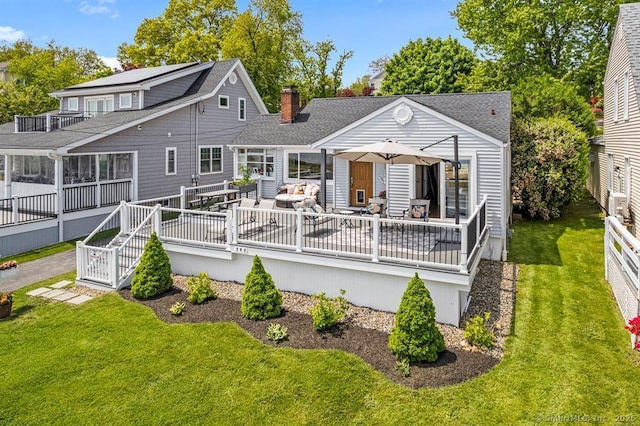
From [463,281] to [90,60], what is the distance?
6022cm

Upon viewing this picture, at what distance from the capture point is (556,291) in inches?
424

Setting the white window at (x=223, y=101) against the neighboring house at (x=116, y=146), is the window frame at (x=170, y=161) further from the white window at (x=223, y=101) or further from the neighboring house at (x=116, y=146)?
the white window at (x=223, y=101)

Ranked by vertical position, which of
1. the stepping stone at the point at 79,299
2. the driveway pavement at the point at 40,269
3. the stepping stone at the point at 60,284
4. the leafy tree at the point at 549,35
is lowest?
the stepping stone at the point at 79,299

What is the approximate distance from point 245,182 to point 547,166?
1236 cm

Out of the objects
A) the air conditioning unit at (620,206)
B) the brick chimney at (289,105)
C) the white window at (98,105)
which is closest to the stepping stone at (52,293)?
the brick chimney at (289,105)

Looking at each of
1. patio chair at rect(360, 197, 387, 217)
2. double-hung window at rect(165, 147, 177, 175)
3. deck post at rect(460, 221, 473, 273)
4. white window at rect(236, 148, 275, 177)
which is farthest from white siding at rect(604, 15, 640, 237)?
double-hung window at rect(165, 147, 177, 175)

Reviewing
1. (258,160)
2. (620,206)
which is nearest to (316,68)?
(258,160)

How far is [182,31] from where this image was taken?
130ft

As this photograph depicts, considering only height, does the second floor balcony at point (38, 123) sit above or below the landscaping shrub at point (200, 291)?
above

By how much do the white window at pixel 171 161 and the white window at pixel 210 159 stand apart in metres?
1.95

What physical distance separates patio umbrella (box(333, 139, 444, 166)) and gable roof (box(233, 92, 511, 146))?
2773 mm

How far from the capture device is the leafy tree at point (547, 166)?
16.9m

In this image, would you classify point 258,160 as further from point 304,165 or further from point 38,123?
point 38,123

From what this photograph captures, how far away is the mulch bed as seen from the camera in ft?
23.7
